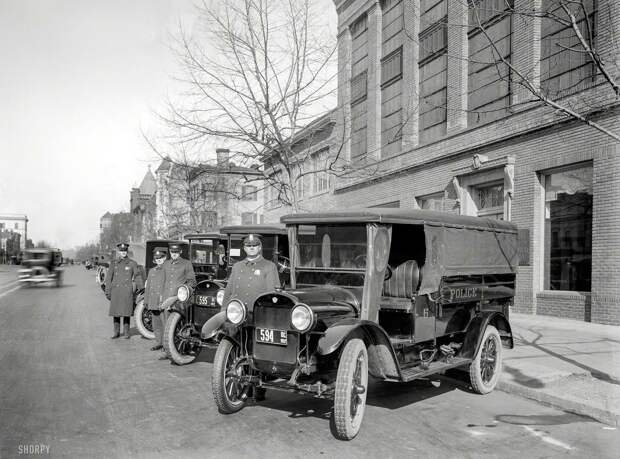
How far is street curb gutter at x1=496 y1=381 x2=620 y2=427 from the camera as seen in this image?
5551 millimetres

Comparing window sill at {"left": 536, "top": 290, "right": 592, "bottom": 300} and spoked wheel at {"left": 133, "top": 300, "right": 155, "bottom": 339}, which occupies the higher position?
window sill at {"left": 536, "top": 290, "right": 592, "bottom": 300}

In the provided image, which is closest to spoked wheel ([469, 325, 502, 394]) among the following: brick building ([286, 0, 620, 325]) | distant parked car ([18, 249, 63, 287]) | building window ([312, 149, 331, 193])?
brick building ([286, 0, 620, 325])

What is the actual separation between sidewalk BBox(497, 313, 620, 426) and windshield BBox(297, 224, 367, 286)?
2.62m

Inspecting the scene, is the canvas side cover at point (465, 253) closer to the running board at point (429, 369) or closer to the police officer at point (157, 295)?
the running board at point (429, 369)

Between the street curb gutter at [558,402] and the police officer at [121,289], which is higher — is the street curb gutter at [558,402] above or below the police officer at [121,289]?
below

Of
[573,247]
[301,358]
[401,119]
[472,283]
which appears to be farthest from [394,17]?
[301,358]

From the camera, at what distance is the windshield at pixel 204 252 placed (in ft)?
41.4

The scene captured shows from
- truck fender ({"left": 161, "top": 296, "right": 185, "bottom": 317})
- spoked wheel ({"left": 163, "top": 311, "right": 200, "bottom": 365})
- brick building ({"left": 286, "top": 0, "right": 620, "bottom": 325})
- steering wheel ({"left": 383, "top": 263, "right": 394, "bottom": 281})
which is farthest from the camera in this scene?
brick building ({"left": 286, "top": 0, "right": 620, "bottom": 325})

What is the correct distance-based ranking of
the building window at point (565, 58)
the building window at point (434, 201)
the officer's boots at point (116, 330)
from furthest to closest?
the building window at point (434, 201)
the building window at point (565, 58)
the officer's boots at point (116, 330)

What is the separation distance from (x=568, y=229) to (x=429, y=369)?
28.1ft

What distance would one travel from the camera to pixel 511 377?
717 cm

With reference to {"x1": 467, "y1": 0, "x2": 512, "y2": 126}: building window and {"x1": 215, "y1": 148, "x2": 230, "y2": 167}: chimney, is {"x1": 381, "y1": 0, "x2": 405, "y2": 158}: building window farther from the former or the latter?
{"x1": 215, "y1": 148, "x2": 230, "y2": 167}: chimney

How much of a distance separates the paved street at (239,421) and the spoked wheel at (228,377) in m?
0.14

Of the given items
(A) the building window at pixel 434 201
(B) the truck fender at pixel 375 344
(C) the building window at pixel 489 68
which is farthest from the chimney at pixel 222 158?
(B) the truck fender at pixel 375 344
